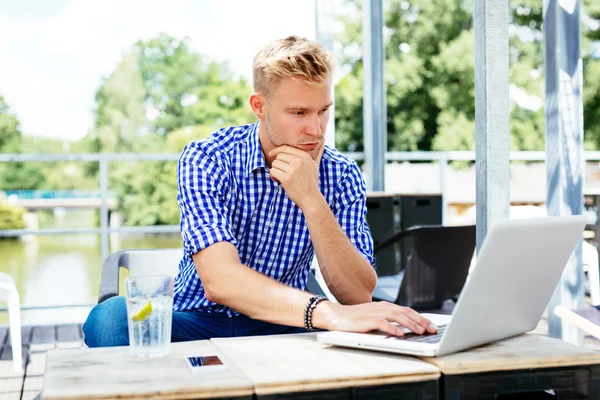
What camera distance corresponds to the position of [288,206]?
5.22 ft

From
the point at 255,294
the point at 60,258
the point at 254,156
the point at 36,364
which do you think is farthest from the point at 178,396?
the point at 60,258

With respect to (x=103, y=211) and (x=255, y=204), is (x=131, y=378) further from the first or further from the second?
(x=103, y=211)

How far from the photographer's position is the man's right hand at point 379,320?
1094 mm

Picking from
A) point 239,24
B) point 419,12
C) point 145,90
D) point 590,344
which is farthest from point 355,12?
point 590,344

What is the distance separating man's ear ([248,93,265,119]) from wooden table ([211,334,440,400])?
26.7 inches

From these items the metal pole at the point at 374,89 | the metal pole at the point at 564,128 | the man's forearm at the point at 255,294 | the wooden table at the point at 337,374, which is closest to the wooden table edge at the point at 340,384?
the wooden table at the point at 337,374

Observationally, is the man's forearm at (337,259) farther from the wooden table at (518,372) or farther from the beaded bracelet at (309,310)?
the wooden table at (518,372)

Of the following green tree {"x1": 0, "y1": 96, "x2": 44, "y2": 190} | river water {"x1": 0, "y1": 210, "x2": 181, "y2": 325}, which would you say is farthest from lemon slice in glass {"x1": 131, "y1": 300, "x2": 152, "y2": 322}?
green tree {"x1": 0, "y1": 96, "x2": 44, "y2": 190}

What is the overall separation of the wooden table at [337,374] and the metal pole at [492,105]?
3.80 ft

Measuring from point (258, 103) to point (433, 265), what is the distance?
1501 mm

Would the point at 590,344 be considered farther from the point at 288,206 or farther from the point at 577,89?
the point at 288,206

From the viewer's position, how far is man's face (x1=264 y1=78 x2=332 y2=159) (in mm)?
1475

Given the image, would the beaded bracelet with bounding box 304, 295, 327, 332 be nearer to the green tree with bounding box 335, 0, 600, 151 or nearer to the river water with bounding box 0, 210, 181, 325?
the river water with bounding box 0, 210, 181, 325

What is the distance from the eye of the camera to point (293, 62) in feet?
4.82
